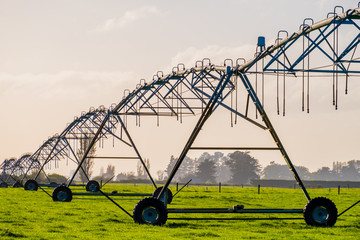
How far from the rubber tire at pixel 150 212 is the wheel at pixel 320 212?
421 cm

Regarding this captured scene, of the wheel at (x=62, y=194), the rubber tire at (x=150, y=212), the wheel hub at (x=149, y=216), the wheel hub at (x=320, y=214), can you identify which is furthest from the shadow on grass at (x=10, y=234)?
the wheel at (x=62, y=194)

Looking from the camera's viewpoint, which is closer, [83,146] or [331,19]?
[331,19]

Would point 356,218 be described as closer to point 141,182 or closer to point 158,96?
point 158,96

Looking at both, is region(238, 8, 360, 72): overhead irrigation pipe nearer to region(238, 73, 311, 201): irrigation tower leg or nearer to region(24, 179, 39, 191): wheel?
region(238, 73, 311, 201): irrigation tower leg

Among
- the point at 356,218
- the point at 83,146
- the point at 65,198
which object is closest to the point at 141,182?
the point at 83,146

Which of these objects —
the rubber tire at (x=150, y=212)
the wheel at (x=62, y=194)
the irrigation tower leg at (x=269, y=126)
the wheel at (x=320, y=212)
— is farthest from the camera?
the wheel at (x=62, y=194)

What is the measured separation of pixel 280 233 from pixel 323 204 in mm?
1912

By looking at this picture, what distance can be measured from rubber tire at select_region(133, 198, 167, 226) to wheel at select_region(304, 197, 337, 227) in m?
4.21

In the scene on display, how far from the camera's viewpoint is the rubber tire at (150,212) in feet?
54.9

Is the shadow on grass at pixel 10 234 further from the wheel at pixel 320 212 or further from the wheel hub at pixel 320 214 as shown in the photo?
the wheel hub at pixel 320 214

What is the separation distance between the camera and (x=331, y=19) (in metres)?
14.3

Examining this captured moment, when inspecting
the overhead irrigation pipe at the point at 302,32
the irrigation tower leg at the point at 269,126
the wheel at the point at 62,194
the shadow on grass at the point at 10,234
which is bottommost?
the shadow on grass at the point at 10,234

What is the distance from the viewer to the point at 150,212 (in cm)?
1684

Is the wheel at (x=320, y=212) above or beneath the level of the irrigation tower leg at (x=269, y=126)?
beneath
